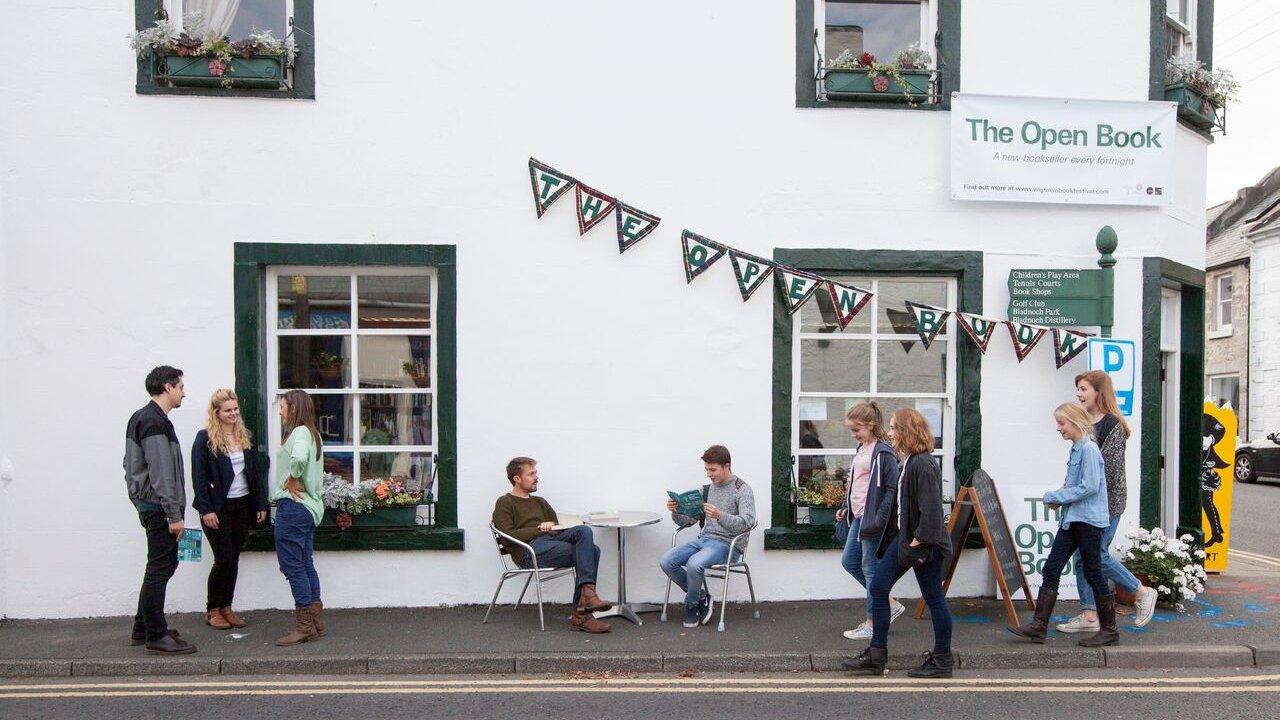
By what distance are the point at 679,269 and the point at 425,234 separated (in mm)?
2108

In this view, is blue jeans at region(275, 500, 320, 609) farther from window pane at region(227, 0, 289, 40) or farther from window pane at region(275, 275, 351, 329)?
window pane at region(227, 0, 289, 40)

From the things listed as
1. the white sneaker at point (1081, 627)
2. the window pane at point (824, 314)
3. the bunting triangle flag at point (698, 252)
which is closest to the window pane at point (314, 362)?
the bunting triangle flag at point (698, 252)

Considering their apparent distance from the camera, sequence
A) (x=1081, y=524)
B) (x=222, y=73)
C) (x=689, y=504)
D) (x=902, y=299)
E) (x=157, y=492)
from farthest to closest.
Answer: (x=902, y=299)
(x=222, y=73)
(x=689, y=504)
(x=1081, y=524)
(x=157, y=492)

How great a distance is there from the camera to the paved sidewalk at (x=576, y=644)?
6.20 meters

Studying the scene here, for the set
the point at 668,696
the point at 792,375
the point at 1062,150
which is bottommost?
the point at 668,696

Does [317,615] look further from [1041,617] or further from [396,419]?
[1041,617]

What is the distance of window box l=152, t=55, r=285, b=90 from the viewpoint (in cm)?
735

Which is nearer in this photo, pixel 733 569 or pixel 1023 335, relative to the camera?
pixel 733 569

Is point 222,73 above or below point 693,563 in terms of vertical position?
above

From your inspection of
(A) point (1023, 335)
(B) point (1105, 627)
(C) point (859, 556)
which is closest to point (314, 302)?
(C) point (859, 556)

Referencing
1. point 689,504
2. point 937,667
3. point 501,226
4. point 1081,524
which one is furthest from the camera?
point 501,226

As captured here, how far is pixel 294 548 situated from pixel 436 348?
1.93 meters

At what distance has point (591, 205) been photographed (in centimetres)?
754

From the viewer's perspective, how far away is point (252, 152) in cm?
745
